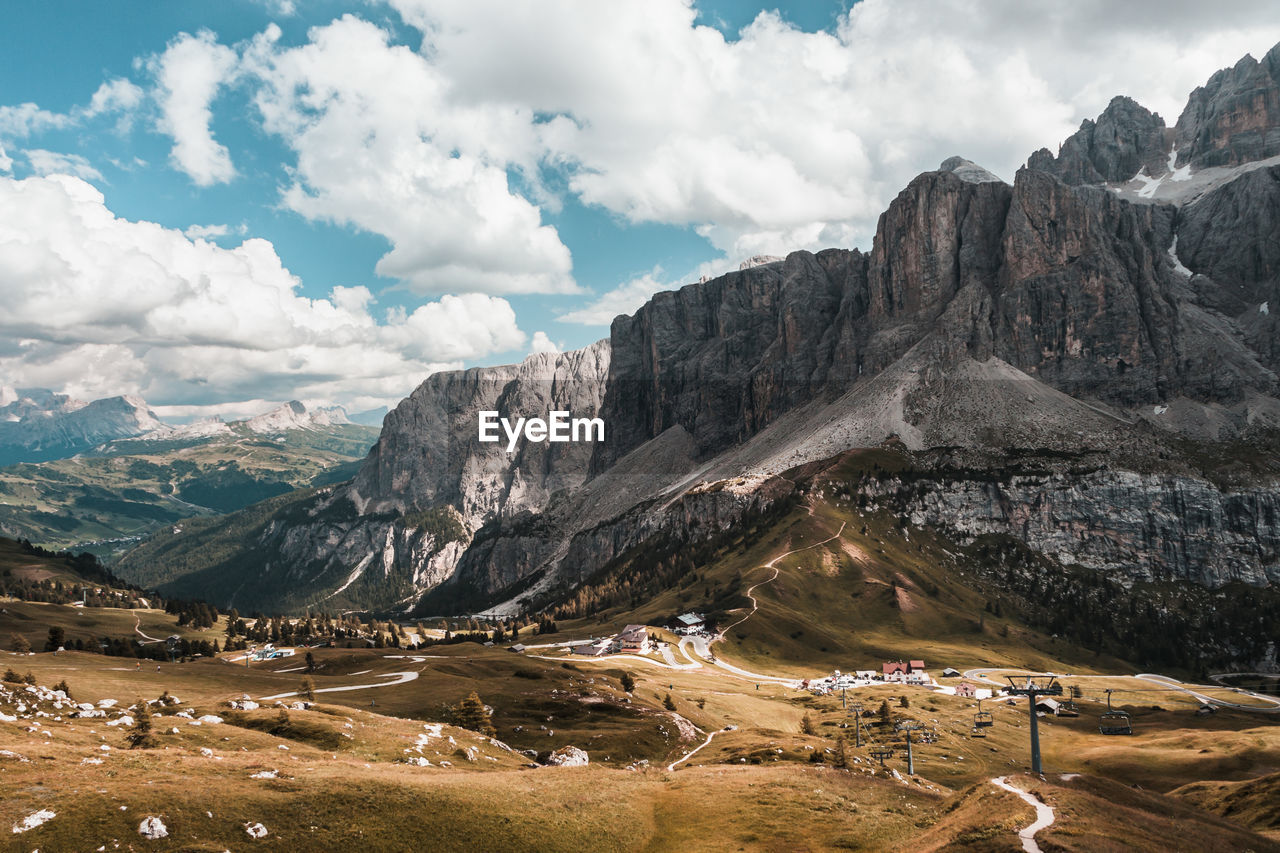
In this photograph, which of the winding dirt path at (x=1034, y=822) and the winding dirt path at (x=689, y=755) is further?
the winding dirt path at (x=689, y=755)

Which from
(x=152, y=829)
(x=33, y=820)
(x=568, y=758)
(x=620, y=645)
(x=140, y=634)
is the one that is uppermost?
(x=33, y=820)

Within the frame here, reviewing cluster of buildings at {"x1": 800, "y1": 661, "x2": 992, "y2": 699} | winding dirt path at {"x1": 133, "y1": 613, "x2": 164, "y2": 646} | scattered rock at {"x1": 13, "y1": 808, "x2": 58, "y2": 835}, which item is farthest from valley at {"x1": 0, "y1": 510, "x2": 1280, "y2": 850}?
winding dirt path at {"x1": 133, "y1": 613, "x2": 164, "y2": 646}

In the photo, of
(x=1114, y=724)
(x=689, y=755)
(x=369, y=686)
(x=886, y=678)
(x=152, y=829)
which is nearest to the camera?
(x=152, y=829)

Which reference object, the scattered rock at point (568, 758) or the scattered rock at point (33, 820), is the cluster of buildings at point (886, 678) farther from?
the scattered rock at point (33, 820)

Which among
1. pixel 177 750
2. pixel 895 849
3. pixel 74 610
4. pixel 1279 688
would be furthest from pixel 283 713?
pixel 1279 688

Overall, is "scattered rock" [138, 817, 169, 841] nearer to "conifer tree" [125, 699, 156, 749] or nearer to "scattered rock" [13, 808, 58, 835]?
"scattered rock" [13, 808, 58, 835]

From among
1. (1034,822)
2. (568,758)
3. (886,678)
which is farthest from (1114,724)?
(1034,822)

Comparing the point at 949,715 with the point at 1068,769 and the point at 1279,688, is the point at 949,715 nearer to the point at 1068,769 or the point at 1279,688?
the point at 1068,769

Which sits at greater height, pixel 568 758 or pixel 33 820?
pixel 33 820

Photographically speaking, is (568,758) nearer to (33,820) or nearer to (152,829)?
(152,829)

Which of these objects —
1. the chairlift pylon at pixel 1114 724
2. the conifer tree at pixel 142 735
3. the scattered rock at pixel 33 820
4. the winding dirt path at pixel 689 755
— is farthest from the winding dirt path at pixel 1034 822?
the chairlift pylon at pixel 1114 724

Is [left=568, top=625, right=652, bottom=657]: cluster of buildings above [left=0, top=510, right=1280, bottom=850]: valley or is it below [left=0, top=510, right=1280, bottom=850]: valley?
below
